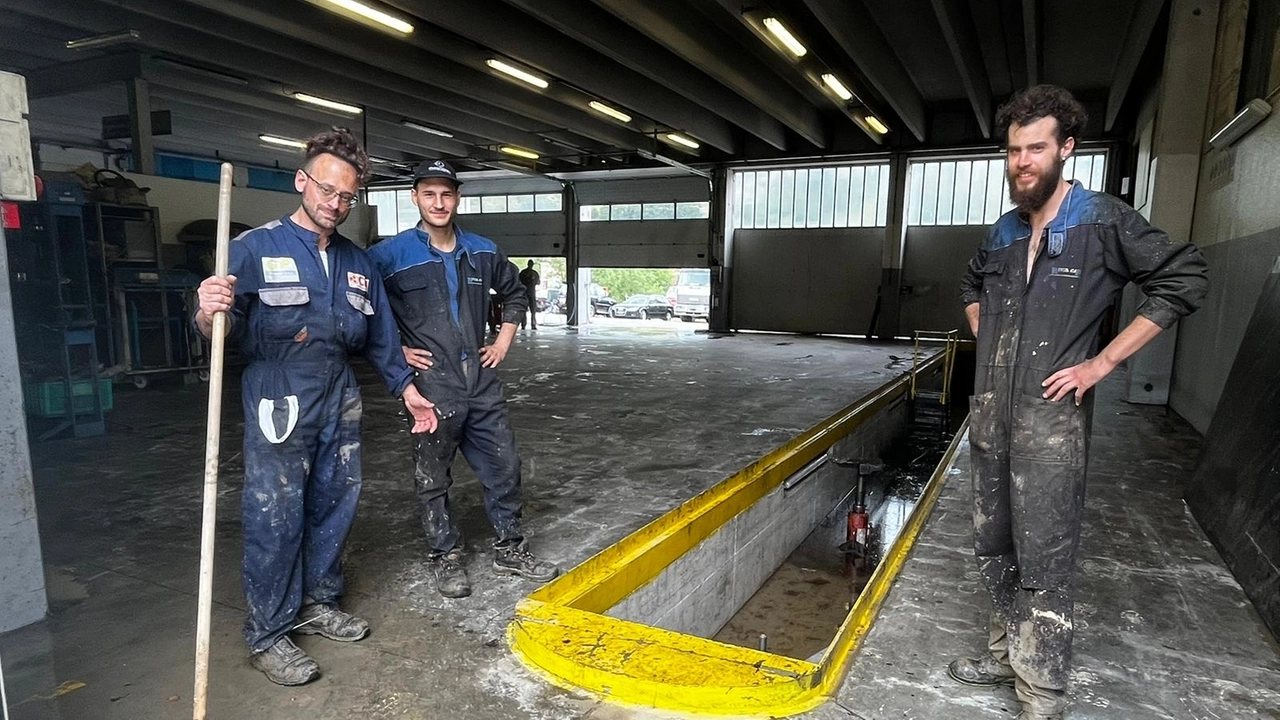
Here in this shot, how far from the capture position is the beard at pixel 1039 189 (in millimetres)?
1954

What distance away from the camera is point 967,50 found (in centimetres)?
1046

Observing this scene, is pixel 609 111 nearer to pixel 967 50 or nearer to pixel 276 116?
pixel 967 50

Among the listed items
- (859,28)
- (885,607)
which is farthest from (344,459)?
(859,28)

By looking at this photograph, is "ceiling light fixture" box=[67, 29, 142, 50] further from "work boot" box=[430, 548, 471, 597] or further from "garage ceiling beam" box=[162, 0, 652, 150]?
"work boot" box=[430, 548, 471, 597]

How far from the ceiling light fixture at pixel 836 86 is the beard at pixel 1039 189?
33.7ft

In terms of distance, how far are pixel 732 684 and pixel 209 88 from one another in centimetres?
1448

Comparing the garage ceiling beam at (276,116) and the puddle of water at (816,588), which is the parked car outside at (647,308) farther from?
the puddle of water at (816,588)

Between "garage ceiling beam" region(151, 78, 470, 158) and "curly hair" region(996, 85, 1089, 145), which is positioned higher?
"garage ceiling beam" region(151, 78, 470, 158)

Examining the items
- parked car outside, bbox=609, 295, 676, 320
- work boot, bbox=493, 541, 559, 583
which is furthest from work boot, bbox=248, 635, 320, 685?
parked car outside, bbox=609, 295, 676, 320

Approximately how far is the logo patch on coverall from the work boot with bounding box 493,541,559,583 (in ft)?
5.07

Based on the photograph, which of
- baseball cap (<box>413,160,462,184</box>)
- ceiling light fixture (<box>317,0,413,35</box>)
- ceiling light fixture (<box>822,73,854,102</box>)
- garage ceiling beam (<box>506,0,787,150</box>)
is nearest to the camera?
baseball cap (<box>413,160,462,184</box>)

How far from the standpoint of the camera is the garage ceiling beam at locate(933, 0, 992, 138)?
870 centimetres

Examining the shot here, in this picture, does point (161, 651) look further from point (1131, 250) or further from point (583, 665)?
point (1131, 250)

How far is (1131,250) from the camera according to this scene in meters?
1.89
